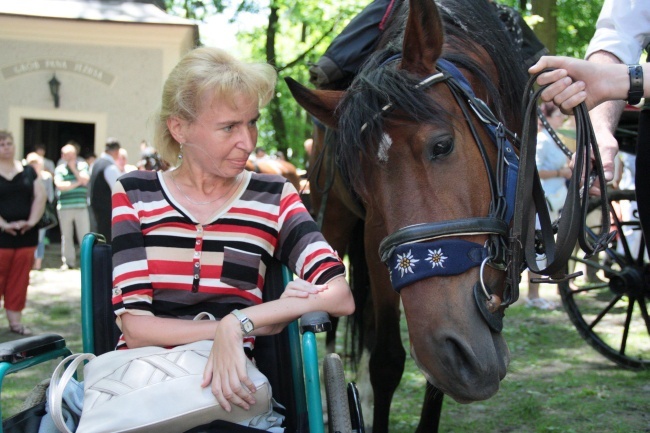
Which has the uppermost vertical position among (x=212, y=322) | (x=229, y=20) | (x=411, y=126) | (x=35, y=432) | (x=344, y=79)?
(x=229, y=20)

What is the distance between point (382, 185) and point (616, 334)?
15.9 ft

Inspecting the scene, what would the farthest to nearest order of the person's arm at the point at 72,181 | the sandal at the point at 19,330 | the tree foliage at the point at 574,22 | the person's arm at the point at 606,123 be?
the tree foliage at the point at 574,22 < the person's arm at the point at 72,181 < the sandal at the point at 19,330 < the person's arm at the point at 606,123

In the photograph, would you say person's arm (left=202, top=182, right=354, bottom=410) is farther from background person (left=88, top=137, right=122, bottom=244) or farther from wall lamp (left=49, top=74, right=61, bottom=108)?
wall lamp (left=49, top=74, right=61, bottom=108)

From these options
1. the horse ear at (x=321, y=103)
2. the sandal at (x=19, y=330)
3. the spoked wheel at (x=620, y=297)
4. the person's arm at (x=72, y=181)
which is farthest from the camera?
the person's arm at (x=72, y=181)

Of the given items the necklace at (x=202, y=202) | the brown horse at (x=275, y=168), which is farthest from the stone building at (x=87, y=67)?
the necklace at (x=202, y=202)

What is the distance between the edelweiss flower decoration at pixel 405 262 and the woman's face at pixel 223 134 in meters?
0.64

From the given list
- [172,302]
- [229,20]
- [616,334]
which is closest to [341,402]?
[172,302]

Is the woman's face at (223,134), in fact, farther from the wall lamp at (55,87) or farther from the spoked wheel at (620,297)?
the wall lamp at (55,87)

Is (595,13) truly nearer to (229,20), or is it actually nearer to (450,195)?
(450,195)

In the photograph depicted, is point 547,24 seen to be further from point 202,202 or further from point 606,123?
point 202,202

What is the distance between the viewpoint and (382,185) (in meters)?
2.41

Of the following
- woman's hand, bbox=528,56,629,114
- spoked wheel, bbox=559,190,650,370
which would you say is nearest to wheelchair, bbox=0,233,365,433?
woman's hand, bbox=528,56,629,114

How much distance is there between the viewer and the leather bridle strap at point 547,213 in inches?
A: 93.7

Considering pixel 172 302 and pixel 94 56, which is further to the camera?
pixel 94 56
